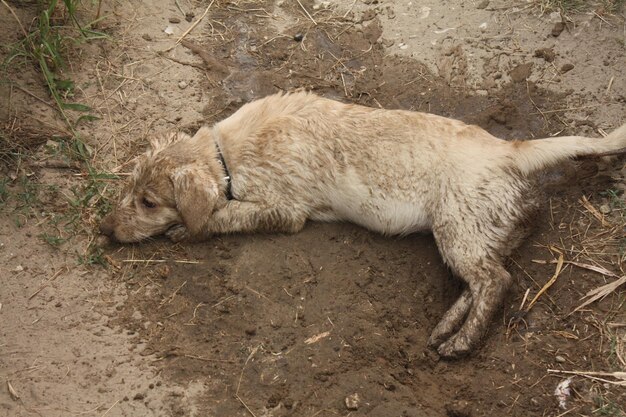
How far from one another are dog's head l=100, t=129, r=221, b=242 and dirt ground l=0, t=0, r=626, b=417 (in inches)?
7.6

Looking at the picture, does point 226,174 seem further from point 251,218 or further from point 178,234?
point 178,234

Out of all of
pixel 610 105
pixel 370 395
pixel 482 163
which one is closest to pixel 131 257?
pixel 370 395

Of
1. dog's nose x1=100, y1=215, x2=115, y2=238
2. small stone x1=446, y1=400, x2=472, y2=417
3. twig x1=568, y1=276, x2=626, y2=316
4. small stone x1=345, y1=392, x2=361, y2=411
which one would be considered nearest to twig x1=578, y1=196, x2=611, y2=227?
twig x1=568, y1=276, x2=626, y2=316

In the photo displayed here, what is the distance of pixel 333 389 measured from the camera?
4797mm

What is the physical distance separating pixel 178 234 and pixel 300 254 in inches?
43.0

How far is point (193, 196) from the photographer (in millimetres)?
5773

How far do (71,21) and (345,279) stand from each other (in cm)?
401

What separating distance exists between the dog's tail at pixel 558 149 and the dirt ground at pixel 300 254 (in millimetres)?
410

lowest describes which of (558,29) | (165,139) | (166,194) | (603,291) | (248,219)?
(603,291)

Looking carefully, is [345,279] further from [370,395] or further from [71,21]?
[71,21]

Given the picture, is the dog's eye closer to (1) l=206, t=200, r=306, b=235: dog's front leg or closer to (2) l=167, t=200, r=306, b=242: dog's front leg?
(2) l=167, t=200, r=306, b=242: dog's front leg

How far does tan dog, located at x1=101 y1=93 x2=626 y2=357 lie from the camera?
547 centimetres

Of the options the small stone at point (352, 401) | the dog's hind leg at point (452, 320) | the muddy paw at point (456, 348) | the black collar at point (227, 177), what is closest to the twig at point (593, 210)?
the dog's hind leg at point (452, 320)

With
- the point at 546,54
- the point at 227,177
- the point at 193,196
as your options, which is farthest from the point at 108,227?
the point at 546,54
